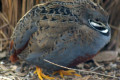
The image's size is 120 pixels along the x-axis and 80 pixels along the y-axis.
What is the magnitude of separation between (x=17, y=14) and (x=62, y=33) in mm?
1293

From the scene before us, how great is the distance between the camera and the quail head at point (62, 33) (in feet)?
12.6

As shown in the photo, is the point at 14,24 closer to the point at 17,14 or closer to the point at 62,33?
the point at 17,14

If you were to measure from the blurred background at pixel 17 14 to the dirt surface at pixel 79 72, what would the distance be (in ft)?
1.18

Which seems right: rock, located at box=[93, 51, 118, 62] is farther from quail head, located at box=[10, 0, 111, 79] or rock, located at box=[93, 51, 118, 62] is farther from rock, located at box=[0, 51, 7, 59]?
rock, located at box=[0, 51, 7, 59]

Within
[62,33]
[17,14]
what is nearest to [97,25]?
[62,33]

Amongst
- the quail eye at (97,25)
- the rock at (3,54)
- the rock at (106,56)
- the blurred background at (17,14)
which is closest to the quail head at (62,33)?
the quail eye at (97,25)

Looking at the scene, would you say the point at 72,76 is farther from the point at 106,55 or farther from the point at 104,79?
the point at 106,55

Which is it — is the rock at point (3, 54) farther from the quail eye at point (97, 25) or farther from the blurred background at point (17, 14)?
the quail eye at point (97, 25)

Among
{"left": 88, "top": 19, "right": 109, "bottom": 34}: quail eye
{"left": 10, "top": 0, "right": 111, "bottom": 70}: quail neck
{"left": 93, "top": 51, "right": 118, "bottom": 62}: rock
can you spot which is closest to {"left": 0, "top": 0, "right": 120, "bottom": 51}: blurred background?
{"left": 93, "top": 51, "right": 118, "bottom": 62}: rock

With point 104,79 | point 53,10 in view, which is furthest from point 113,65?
point 53,10

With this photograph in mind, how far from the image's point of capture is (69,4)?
411cm

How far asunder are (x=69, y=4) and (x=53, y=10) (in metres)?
0.30

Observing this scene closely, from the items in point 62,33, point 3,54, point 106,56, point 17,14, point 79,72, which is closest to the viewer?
point 62,33

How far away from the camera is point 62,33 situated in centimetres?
385
